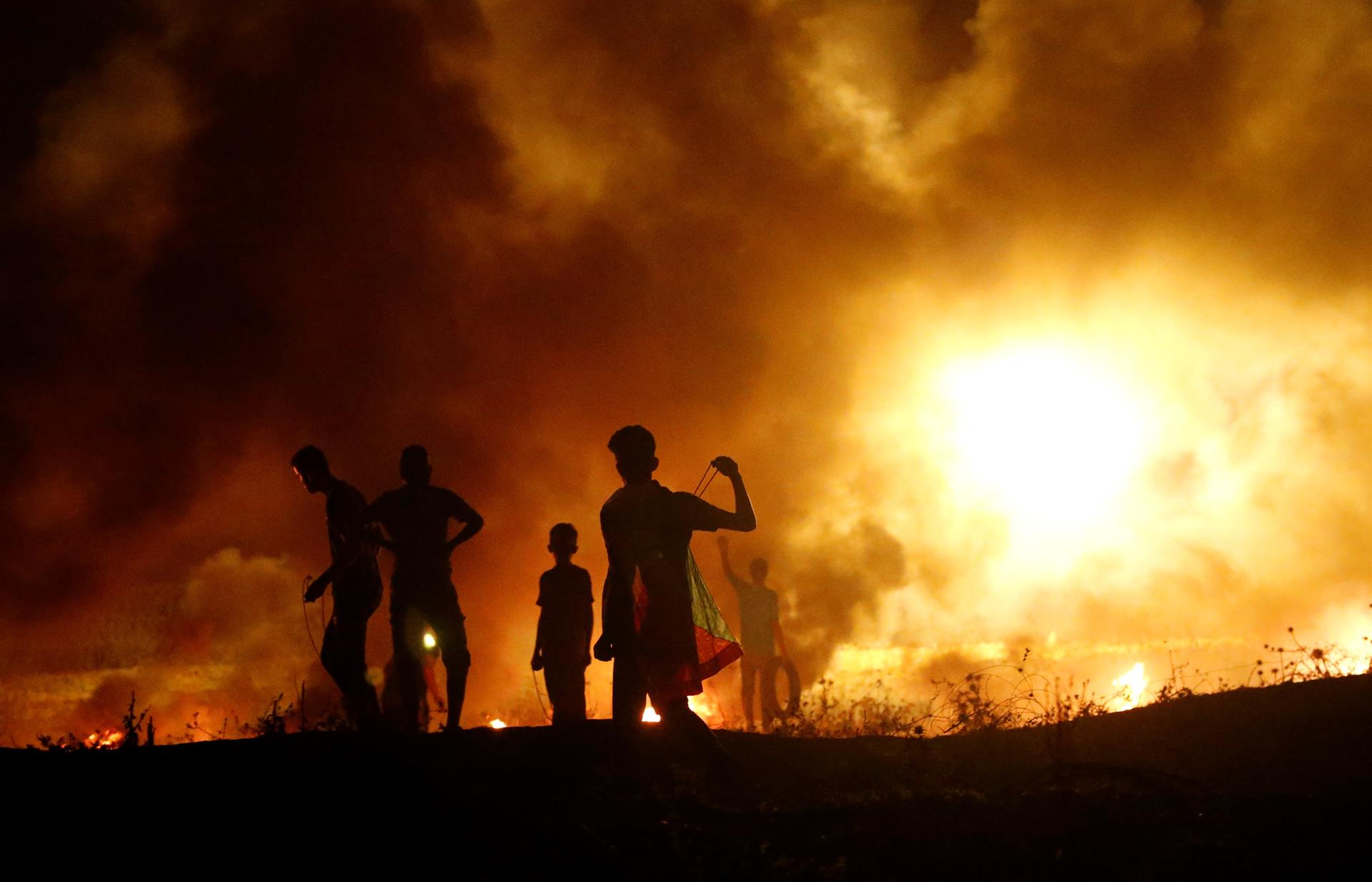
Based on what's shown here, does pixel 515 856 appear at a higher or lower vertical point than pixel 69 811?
lower

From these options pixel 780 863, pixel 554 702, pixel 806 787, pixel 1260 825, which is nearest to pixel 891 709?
pixel 554 702

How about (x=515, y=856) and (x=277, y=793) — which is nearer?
(x=515, y=856)

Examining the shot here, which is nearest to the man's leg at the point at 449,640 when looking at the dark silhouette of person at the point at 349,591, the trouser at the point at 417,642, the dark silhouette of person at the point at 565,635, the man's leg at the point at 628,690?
the trouser at the point at 417,642

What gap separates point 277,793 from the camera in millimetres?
5754

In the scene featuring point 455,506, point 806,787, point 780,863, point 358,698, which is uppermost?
point 455,506

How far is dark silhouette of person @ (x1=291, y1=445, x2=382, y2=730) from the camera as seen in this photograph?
26.8 feet

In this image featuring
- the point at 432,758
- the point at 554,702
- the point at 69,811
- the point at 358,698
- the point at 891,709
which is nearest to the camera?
the point at 69,811

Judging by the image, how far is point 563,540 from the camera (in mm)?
10383

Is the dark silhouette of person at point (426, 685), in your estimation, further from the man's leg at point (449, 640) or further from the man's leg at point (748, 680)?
the man's leg at point (748, 680)

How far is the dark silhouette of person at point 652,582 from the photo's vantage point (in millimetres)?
6469

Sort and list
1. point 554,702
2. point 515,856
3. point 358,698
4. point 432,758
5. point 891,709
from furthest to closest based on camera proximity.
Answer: point 891,709
point 554,702
point 358,698
point 432,758
point 515,856

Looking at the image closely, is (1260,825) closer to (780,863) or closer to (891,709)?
(780,863)

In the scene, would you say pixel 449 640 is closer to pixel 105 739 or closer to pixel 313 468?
pixel 313 468

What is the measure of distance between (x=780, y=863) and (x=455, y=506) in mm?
4485
